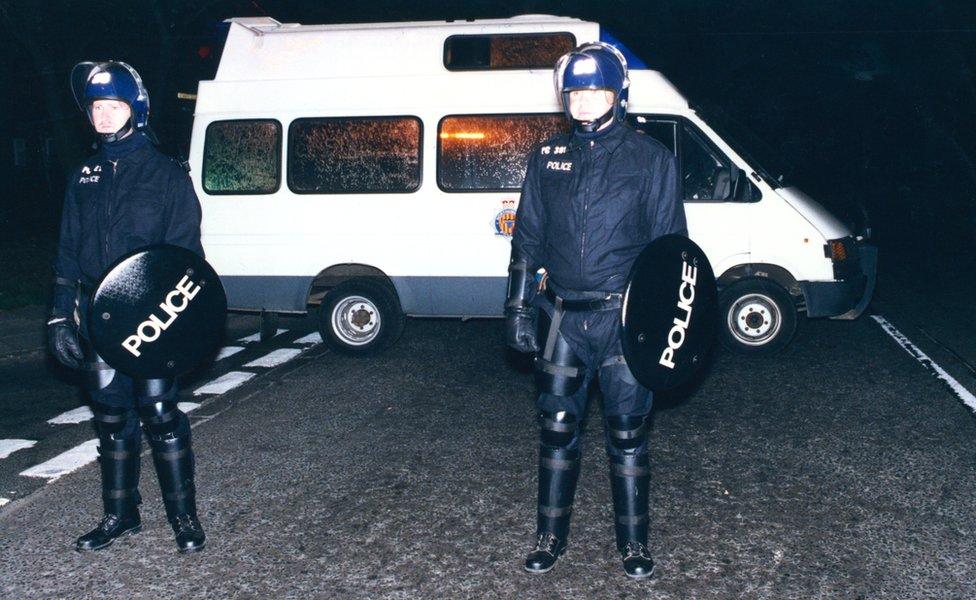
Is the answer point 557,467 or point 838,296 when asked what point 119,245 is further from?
point 838,296

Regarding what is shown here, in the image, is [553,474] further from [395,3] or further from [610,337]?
[395,3]

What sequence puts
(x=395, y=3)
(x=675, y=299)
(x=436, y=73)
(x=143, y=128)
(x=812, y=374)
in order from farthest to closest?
(x=395, y=3), (x=436, y=73), (x=812, y=374), (x=143, y=128), (x=675, y=299)

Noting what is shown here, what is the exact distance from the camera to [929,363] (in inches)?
335

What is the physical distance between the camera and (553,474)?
4.24m

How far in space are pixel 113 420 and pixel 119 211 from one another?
949 millimetres

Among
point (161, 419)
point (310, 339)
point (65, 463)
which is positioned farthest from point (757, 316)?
point (161, 419)

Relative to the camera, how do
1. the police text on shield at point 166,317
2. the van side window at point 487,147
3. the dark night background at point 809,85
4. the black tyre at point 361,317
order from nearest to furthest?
1. the police text on shield at point 166,317
2. the van side window at point 487,147
3. the black tyre at point 361,317
4. the dark night background at point 809,85

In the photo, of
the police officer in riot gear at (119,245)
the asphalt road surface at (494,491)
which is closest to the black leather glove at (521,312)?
the asphalt road surface at (494,491)

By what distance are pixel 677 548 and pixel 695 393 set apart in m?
3.11

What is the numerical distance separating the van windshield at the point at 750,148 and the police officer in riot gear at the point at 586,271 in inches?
185

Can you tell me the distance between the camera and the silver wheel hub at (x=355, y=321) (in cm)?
926

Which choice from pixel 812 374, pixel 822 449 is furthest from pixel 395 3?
pixel 822 449

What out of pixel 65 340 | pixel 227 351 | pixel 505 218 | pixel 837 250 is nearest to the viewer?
pixel 65 340

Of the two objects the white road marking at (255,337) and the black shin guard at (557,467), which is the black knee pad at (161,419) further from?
the white road marking at (255,337)
